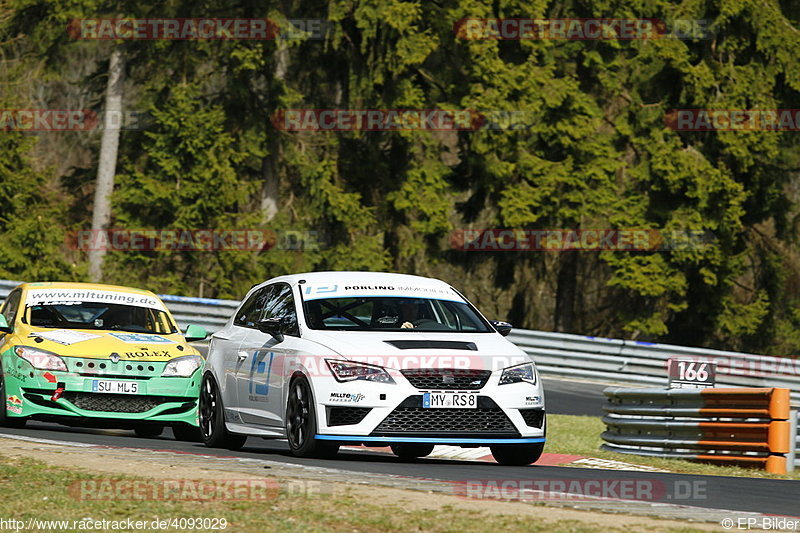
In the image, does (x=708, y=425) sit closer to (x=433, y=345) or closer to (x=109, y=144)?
(x=433, y=345)

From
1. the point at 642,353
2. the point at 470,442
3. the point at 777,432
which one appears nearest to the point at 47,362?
the point at 470,442

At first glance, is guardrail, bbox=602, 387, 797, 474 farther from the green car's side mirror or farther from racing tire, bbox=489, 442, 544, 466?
the green car's side mirror

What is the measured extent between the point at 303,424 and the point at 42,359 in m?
3.63

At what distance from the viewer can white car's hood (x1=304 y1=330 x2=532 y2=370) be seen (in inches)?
467

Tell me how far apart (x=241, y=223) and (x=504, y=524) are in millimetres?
31228

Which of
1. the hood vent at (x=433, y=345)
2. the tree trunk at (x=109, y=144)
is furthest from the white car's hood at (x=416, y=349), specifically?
the tree trunk at (x=109, y=144)

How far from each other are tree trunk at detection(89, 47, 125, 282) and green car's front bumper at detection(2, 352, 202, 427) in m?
24.5

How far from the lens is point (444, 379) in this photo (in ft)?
38.9

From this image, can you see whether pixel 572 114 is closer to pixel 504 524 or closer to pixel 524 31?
pixel 524 31

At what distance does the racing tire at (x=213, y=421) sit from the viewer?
13.9m

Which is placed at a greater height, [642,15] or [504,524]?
[642,15]

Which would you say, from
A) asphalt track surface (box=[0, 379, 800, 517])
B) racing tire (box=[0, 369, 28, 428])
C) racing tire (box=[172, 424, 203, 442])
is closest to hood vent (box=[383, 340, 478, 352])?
asphalt track surface (box=[0, 379, 800, 517])

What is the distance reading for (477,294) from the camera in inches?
1732

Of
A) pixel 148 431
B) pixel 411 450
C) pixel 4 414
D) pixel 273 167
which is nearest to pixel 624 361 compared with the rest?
pixel 273 167
